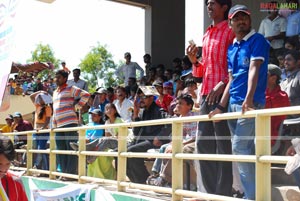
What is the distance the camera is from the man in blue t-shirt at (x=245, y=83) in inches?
188

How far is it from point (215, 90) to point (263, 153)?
1.12m

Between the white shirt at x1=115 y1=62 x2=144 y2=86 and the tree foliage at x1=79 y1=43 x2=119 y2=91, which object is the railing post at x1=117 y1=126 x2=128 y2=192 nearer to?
the white shirt at x1=115 y1=62 x2=144 y2=86

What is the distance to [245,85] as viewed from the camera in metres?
5.04

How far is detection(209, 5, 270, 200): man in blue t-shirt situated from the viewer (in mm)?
4777

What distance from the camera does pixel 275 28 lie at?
10625 millimetres

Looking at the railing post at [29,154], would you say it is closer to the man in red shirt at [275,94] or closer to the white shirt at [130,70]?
the white shirt at [130,70]

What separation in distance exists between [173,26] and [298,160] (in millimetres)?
13424

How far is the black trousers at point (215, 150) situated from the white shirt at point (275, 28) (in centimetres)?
523

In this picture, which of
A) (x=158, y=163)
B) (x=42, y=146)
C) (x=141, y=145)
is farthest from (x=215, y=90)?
(x=42, y=146)

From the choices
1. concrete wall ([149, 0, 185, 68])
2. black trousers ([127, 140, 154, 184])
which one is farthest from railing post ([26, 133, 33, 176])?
concrete wall ([149, 0, 185, 68])

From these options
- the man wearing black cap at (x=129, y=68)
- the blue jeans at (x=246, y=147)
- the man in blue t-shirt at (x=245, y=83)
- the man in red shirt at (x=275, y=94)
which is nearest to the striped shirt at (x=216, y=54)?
the man in blue t-shirt at (x=245, y=83)

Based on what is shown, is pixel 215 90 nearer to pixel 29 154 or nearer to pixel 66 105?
pixel 66 105

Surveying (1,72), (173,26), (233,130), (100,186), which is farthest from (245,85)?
(173,26)

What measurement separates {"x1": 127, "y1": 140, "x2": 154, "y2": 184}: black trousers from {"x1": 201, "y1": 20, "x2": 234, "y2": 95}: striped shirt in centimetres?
185
